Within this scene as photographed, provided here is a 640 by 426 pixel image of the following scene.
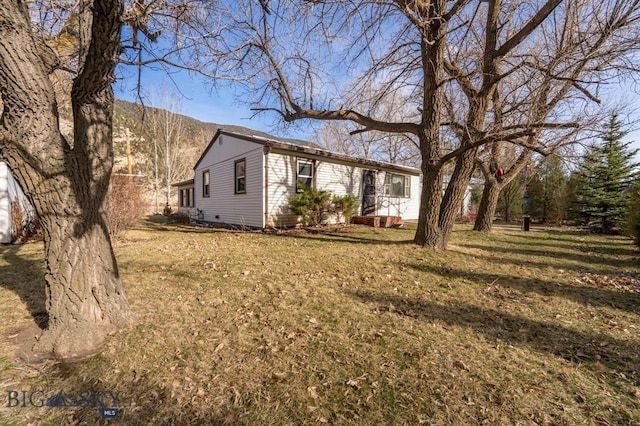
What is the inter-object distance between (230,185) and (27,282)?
8816mm

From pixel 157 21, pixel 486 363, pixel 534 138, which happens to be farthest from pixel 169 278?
pixel 534 138

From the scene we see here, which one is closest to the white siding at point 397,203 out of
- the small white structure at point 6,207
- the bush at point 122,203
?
the bush at point 122,203

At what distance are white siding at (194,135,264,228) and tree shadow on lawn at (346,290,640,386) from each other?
775 centimetres

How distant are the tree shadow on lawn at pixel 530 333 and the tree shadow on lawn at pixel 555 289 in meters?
Result: 1.29

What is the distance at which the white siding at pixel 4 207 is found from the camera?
739 cm

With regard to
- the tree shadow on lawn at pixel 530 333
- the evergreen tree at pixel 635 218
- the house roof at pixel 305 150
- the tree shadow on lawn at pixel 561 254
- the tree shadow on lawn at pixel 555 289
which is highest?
the house roof at pixel 305 150

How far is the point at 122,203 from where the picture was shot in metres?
8.45

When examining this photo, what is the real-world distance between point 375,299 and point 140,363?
2.76 m

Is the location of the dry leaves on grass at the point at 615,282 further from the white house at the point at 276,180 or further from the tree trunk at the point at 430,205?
the white house at the point at 276,180

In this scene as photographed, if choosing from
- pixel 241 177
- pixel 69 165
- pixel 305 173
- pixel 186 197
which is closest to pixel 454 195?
pixel 305 173

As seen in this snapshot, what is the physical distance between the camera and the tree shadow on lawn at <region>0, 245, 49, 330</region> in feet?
10.8

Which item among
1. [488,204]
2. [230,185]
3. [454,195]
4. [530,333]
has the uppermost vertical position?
[230,185]

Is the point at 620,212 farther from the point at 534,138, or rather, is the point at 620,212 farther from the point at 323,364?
the point at 323,364

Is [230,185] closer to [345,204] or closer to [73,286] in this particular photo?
[345,204]
